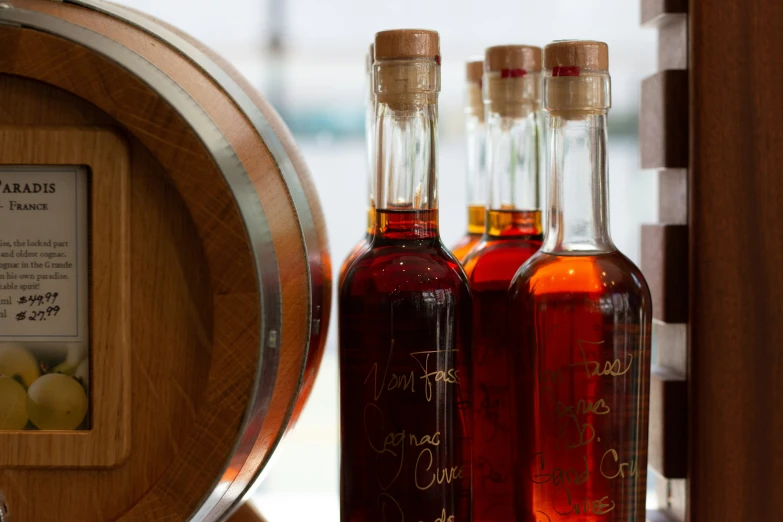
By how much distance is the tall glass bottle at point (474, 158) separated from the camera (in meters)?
0.90

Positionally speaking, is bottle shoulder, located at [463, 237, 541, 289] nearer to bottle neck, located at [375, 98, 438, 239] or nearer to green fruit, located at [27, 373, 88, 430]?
bottle neck, located at [375, 98, 438, 239]

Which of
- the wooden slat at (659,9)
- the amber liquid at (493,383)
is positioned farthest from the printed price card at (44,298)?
the wooden slat at (659,9)

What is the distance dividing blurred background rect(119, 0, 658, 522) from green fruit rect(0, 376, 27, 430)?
3342 millimetres

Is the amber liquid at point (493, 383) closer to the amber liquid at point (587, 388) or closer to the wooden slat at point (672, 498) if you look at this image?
the amber liquid at point (587, 388)

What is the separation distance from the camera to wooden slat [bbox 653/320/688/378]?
78 centimetres

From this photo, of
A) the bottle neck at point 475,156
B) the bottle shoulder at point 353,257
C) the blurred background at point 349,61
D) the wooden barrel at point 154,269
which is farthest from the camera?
the blurred background at point 349,61

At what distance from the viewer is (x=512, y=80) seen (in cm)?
77

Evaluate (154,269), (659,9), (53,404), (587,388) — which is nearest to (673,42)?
(659,9)

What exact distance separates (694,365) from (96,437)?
0.50 m

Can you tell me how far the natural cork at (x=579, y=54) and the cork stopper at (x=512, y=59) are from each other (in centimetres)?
12

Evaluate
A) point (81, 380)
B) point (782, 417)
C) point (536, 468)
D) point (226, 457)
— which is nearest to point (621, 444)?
point (536, 468)

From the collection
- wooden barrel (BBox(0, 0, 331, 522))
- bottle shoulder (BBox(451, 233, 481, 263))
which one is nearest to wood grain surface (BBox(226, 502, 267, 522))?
wooden barrel (BBox(0, 0, 331, 522))

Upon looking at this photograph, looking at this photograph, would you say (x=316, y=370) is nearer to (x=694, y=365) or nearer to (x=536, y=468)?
(x=536, y=468)

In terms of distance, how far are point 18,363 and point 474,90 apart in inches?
20.8
